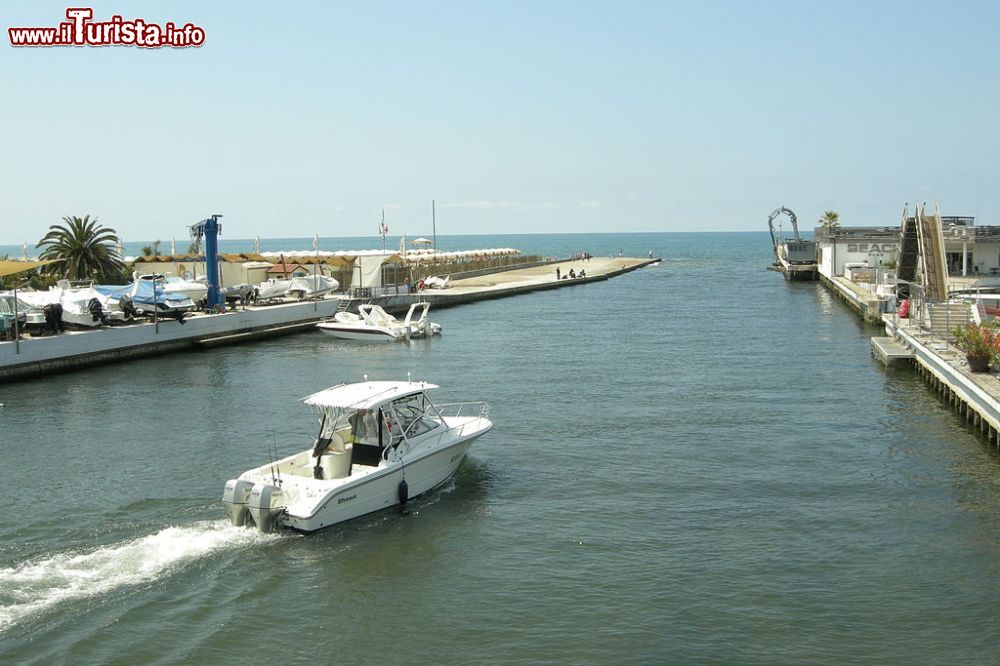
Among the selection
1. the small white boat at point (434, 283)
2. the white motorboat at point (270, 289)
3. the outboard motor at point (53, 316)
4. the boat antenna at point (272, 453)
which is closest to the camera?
the boat antenna at point (272, 453)

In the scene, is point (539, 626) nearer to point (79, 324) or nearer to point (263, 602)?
point (263, 602)

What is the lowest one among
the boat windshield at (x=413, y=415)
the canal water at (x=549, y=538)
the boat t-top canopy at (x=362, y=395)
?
the canal water at (x=549, y=538)

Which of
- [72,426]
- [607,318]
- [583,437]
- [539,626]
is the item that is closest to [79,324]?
[72,426]

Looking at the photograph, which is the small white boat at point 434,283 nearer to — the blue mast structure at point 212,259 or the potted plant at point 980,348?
the blue mast structure at point 212,259

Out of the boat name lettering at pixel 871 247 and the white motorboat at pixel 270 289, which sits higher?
the boat name lettering at pixel 871 247

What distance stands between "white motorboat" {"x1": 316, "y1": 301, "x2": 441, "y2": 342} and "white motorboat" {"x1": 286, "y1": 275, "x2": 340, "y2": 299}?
8844 mm

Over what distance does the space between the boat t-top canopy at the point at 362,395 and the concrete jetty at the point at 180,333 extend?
2436 centimetres

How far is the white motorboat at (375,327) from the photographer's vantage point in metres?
56.5

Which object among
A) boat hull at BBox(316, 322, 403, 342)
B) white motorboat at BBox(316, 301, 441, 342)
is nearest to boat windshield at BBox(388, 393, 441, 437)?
white motorboat at BBox(316, 301, 441, 342)

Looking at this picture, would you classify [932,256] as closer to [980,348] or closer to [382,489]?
[980,348]

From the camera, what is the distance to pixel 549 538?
2064cm

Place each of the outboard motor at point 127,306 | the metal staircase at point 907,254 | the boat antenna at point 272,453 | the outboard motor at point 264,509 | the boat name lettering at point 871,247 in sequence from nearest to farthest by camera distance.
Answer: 1. the outboard motor at point 264,509
2. the boat antenna at point 272,453
3. the outboard motor at point 127,306
4. the metal staircase at point 907,254
5. the boat name lettering at point 871,247

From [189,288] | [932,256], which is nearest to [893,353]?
[932,256]

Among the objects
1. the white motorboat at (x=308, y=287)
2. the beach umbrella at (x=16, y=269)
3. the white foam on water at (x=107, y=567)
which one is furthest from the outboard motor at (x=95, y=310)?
the white foam on water at (x=107, y=567)
